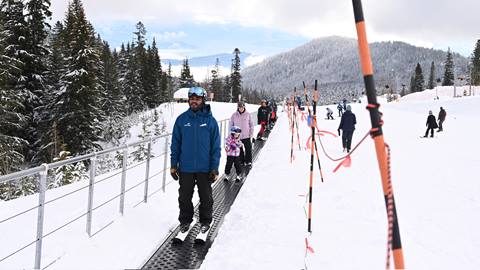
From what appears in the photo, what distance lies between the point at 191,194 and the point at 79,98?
86.7 ft

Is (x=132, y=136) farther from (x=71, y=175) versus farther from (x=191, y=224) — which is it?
(x=191, y=224)

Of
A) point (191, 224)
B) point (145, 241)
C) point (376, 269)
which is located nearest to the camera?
point (376, 269)

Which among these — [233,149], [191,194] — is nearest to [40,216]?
[191,194]

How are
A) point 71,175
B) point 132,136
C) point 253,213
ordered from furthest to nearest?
point 132,136
point 71,175
point 253,213

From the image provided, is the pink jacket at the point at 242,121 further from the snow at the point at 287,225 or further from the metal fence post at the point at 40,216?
the metal fence post at the point at 40,216

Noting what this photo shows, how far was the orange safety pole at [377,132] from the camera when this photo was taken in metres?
2.06

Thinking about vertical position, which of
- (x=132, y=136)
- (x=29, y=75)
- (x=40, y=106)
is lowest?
(x=132, y=136)

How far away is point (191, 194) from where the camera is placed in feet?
17.8

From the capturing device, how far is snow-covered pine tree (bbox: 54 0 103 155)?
2820cm

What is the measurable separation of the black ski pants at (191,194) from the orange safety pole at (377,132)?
350cm

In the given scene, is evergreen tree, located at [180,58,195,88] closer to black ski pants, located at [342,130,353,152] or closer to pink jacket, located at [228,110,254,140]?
black ski pants, located at [342,130,353,152]

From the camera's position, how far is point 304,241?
17.7 feet

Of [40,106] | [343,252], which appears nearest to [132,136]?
[40,106]

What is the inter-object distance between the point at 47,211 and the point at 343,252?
517 centimetres
